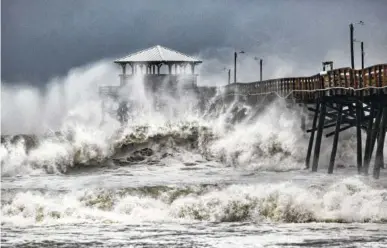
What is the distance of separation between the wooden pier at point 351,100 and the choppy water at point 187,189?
2.74 feet

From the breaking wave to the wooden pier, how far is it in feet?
13.9

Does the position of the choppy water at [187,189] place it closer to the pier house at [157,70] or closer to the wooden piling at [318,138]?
the wooden piling at [318,138]

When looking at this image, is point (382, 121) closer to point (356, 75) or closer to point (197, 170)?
point (356, 75)

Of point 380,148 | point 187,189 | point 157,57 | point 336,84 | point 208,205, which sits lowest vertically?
point 208,205

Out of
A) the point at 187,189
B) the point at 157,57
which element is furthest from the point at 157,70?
the point at 187,189

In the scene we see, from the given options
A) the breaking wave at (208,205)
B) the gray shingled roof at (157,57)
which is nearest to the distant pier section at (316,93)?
the gray shingled roof at (157,57)

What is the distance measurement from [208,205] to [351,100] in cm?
1020

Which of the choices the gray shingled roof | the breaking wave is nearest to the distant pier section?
the gray shingled roof

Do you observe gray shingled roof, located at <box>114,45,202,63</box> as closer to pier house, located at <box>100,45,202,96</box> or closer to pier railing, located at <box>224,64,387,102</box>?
pier house, located at <box>100,45,202,96</box>

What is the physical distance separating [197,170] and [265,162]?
3.17 metres

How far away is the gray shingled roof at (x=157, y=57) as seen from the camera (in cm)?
6662

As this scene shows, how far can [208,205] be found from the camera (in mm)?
23844

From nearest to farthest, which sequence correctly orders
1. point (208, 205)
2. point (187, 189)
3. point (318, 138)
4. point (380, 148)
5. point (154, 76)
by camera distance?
point (208, 205) < point (187, 189) < point (380, 148) < point (318, 138) < point (154, 76)

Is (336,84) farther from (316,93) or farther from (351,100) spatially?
(316,93)
